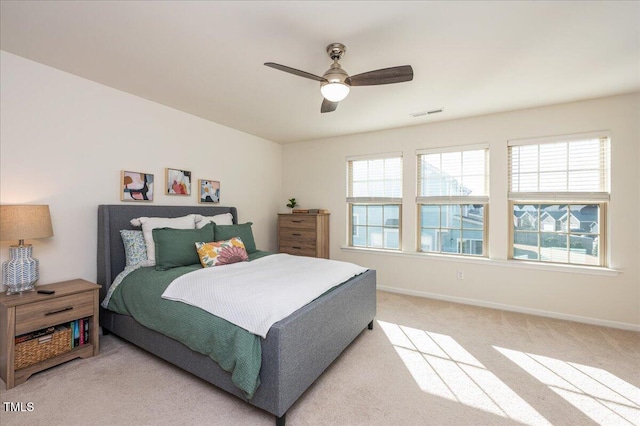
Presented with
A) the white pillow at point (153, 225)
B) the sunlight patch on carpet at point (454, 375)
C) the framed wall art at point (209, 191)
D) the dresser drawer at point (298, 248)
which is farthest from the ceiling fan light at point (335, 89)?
the dresser drawer at point (298, 248)

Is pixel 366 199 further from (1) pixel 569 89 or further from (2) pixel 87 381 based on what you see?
(2) pixel 87 381

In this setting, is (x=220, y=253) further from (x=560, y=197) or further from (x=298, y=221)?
(x=560, y=197)

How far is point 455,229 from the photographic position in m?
3.98

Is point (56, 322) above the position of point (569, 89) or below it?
below

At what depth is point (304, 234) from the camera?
4.57m

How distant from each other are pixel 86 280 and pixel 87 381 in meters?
1.01

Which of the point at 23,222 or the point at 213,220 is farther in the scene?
the point at 213,220

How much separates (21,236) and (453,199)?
176 inches

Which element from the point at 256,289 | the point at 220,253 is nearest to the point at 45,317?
the point at 220,253

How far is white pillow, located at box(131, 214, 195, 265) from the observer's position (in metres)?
2.80

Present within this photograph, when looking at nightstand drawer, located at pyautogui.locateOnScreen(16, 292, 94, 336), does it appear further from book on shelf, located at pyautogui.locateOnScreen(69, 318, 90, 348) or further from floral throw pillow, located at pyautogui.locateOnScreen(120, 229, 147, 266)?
floral throw pillow, located at pyautogui.locateOnScreen(120, 229, 147, 266)

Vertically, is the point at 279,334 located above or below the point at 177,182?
below

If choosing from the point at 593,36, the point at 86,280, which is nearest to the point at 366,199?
the point at 593,36

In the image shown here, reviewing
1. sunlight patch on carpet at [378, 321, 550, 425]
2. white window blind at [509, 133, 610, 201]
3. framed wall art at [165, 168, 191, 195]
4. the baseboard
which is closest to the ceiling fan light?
sunlight patch on carpet at [378, 321, 550, 425]
